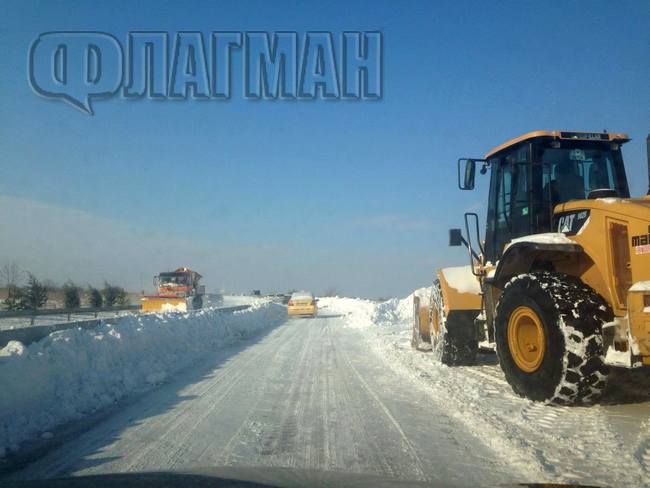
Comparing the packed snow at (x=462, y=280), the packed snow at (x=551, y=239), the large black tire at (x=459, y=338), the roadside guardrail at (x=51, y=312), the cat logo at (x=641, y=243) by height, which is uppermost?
the packed snow at (x=551, y=239)

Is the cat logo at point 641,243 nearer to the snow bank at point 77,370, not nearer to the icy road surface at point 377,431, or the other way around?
the icy road surface at point 377,431

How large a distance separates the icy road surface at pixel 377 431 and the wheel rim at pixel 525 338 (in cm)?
47

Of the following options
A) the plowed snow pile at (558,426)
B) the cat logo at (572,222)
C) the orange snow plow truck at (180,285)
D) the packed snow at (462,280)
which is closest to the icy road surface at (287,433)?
the plowed snow pile at (558,426)

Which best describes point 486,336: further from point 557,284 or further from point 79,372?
point 79,372

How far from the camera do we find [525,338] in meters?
6.21

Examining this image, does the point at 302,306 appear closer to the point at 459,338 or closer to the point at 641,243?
the point at 459,338

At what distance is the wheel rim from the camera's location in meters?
5.88

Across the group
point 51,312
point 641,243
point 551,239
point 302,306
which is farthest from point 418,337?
point 51,312

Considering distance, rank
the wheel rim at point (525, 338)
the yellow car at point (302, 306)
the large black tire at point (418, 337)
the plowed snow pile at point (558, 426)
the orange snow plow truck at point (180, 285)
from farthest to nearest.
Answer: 1. the orange snow plow truck at point (180, 285)
2. the yellow car at point (302, 306)
3. the large black tire at point (418, 337)
4. the wheel rim at point (525, 338)
5. the plowed snow pile at point (558, 426)

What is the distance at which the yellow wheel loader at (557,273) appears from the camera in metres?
5.14

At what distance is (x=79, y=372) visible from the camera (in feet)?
23.6

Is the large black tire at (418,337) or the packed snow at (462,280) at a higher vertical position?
the packed snow at (462,280)

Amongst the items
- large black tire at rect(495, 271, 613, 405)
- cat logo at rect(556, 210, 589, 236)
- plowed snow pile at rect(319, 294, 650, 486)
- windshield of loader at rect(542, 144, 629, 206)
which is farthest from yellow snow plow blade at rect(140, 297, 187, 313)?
large black tire at rect(495, 271, 613, 405)

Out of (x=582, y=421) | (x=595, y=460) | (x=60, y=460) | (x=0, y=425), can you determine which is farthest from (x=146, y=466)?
(x=582, y=421)
